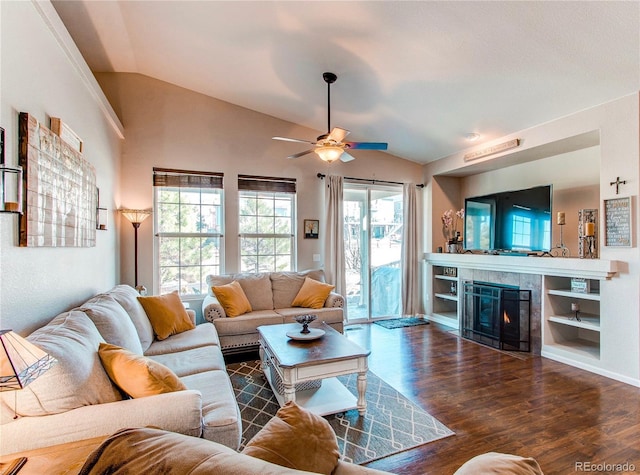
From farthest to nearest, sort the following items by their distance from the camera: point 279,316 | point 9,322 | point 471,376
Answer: point 279,316 < point 471,376 < point 9,322

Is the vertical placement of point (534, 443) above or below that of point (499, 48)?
below

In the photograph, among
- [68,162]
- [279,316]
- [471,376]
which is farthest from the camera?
[279,316]

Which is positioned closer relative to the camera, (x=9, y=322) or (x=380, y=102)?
(x=9, y=322)

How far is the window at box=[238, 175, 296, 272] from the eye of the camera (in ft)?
16.1

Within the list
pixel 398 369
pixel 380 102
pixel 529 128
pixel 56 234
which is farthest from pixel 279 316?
pixel 529 128

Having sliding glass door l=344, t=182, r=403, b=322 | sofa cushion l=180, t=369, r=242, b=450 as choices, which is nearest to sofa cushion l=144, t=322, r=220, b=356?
sofa cushion l=180, t=369, r=242, b=450

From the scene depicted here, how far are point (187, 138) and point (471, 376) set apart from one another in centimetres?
466

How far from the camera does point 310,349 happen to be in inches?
104

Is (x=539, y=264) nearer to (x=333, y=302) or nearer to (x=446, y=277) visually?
(x=446, y=277)

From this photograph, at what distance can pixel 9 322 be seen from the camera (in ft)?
5.53

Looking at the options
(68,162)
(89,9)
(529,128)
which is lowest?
(68,162)

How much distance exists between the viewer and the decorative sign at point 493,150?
4240mm

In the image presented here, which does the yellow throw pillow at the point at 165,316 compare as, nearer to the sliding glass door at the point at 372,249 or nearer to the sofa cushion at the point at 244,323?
the sofa cushion at the point at 244,323

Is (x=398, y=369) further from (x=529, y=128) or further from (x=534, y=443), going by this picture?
(x=529, y=128)
